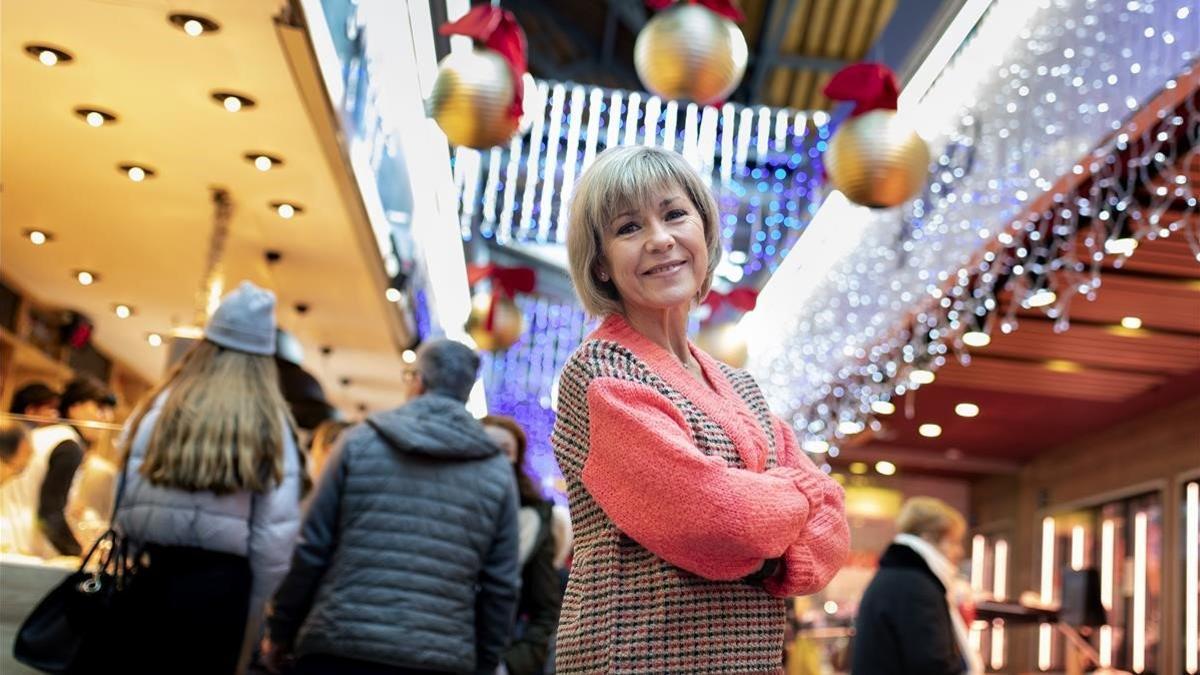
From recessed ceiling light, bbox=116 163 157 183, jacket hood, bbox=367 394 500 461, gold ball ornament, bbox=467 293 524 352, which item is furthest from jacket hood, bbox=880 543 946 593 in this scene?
gold ball ornament, bbox=467 293 524 352

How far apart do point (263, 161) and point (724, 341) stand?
4.63m

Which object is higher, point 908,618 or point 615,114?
point 615,114

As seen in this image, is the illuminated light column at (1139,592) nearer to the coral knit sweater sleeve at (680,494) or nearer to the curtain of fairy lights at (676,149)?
the curtain of fairy lights at (676,149)

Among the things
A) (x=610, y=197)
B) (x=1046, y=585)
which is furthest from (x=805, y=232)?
(x=610, y=197)

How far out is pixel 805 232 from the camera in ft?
41.8

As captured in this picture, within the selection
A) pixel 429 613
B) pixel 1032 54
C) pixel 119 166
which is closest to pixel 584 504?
pixel 429 613

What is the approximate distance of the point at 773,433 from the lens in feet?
7.07

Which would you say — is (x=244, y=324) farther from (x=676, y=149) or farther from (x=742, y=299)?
(x=676, y=149)

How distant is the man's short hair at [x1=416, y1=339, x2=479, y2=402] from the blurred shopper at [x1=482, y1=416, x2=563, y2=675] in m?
0.84

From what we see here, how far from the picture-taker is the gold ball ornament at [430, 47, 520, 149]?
6.42 meters

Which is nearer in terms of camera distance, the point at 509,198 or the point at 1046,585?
the point at 509,198

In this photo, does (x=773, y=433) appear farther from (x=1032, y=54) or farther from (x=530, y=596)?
(x=1032, y=54)

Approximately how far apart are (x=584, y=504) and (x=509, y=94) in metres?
4.69

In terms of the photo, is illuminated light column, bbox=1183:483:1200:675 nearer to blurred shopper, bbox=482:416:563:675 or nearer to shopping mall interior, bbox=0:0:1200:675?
shopping mall interior, bbox=0:0:1200:675
